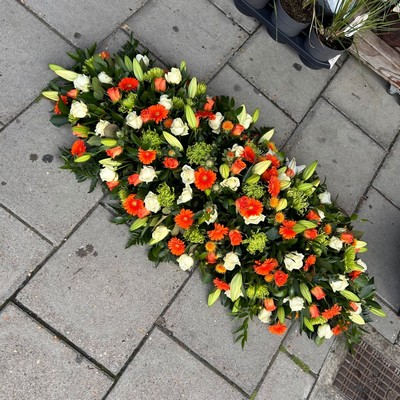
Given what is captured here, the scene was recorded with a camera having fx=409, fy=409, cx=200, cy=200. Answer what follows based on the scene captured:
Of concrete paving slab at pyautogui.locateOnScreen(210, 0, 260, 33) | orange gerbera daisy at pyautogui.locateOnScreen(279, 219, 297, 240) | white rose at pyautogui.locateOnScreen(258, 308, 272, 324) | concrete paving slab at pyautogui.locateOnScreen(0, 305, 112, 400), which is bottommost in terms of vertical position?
concrete paving slab at pyautogui.locateOnScreen(0, 305, 112, 400)

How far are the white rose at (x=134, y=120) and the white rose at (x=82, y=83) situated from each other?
36cm

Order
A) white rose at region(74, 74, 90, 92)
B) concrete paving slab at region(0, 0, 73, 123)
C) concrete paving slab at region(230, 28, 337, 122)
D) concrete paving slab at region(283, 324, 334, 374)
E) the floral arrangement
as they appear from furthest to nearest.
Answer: concrete paving slab at region(230, 28, 337, 122) < concrete paving slab at region(283, 324, 334, 374) < concrete paving slab at region(0, 0, 73, 123) < white rose at region(74, 74, 90, 92) < the floral arrangement

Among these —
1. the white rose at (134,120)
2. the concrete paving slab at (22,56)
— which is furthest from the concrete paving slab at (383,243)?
the concrete paving slab at (22,56)

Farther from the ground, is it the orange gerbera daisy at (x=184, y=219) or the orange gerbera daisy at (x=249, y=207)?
the orange gerbera daisy at (x=249, y=207)

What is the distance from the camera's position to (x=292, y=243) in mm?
2330

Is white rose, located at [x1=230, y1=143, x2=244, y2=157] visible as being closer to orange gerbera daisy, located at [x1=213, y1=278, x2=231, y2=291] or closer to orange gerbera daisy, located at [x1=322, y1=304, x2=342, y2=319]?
orange gerbera daisy, located at [x1=213, y1=278, x2=231, y2=291]

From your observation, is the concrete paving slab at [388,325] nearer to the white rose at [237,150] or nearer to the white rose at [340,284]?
the white rose at [340,284]

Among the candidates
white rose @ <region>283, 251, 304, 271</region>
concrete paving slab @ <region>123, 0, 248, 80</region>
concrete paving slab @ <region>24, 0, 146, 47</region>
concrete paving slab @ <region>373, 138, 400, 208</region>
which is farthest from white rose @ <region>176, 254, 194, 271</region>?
concrete paving slab @ <region>373, 138, 400, 208</region>

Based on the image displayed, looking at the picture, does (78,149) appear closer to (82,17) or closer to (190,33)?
(82,17)

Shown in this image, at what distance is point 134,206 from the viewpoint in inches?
89.0

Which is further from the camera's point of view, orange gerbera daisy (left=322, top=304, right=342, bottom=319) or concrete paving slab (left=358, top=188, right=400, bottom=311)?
concrete paving slab (left=358, top=188, right=400, bottom=311)

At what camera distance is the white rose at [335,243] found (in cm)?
240

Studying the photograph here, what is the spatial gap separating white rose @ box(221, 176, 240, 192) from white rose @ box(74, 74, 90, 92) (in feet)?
3.26

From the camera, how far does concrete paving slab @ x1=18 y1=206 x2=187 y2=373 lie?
2312mm
